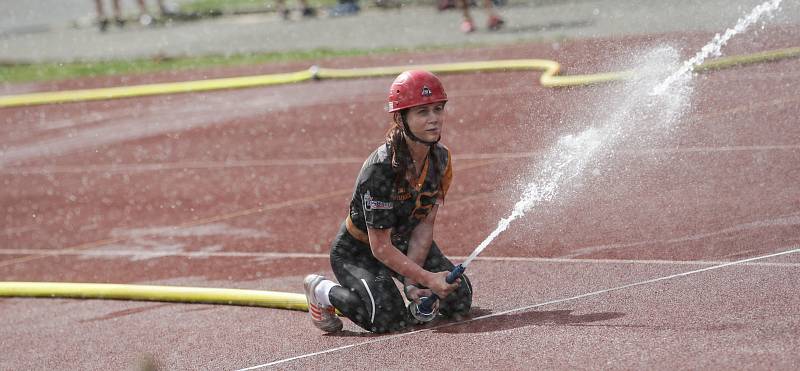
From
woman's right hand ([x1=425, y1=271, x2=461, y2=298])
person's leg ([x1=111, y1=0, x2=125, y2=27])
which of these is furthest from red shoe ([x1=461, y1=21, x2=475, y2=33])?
woman's right hand ([x1=425, y1=271, x2=461, y2=298])

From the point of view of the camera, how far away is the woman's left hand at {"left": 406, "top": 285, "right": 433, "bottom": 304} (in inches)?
242

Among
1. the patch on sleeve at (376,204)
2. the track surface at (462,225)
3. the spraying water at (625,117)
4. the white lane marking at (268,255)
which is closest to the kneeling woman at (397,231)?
the patch on sleeve at (376,204)

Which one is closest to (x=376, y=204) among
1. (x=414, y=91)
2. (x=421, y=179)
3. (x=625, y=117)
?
(x=421, y=179)

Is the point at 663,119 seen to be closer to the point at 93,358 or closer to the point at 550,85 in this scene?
the point at 550,85

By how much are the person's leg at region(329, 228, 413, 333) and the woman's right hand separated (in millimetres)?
293

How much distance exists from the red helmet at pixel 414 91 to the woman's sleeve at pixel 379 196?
0.35 meters

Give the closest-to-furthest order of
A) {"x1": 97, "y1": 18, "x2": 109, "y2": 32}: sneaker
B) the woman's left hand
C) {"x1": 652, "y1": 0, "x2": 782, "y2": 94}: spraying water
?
the woman's left hand < {"x1": 652, "y1": 0, "x2": 782, "y2": 94}: spraying water < {"x1": 97, "y1": 18, "x2": 109, "y2": 32}: sneaker

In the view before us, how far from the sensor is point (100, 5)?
23453 mm

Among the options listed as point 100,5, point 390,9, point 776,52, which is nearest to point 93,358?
point 776,52

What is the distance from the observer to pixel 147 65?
63.3 feet

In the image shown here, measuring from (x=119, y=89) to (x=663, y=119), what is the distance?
959cm

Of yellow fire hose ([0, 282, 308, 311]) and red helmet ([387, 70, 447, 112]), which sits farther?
yellow fire hose ([0, 282, 308, 311])

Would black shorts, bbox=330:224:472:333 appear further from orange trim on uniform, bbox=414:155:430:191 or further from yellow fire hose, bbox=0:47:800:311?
yellow fire hose, bbox=0:47:800:311

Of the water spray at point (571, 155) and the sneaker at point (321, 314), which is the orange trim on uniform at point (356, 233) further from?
the water spray at point (571, 155)
